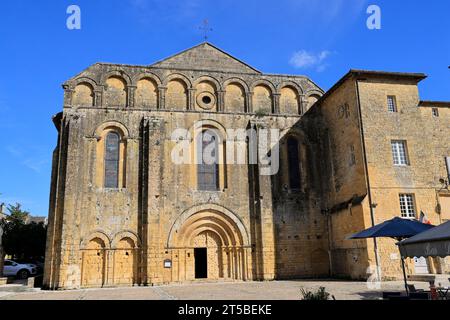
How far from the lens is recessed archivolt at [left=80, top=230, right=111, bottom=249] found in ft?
67.3

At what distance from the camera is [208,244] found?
22.3m

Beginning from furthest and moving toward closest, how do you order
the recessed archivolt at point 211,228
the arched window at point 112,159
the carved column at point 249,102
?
1. the carved column at point 249,102
2. the arched window at point 112,159
3. the recessed archivolt at point 211,228

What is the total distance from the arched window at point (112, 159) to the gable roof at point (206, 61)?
5.38 metres

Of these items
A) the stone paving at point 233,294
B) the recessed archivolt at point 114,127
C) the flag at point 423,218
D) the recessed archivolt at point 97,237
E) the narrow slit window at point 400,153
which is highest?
the recessed archivolt at point 114,127

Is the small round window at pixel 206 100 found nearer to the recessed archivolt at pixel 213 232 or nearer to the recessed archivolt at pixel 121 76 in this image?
the recessed archivolt at pixel 121 76

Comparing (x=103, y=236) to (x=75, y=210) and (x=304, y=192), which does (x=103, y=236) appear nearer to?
(x=75, y=210)

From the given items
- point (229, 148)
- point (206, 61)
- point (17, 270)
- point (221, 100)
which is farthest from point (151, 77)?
point (17, 270)

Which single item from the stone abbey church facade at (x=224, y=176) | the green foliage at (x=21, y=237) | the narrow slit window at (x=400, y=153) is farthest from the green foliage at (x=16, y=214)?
the narrow slit window at (x=400, y=153)

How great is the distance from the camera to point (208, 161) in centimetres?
2303

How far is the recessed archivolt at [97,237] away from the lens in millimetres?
20516

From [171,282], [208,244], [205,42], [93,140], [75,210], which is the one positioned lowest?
[171,282]

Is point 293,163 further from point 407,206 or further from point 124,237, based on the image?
point 124,237

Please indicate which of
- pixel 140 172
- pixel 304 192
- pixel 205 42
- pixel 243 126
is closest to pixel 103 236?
pixel 140 172
